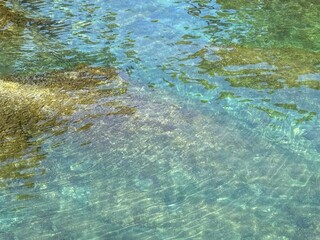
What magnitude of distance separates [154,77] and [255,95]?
6.64ft

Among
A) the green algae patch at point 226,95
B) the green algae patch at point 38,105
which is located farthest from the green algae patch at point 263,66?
the green algae patch at point 38,105

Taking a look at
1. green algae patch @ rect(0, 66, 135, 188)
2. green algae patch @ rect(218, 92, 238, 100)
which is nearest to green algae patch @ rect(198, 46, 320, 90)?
green algae patch @ rect(218, 92, 238, 100)

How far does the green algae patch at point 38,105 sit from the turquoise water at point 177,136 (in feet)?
0.28

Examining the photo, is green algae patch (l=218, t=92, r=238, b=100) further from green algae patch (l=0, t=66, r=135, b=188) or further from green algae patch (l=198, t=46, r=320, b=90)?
green algae patch (l=0, t=66, r=135, b=188)

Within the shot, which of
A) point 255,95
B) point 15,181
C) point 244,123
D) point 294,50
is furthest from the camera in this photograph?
point 294,50

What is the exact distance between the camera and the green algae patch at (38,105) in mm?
7109

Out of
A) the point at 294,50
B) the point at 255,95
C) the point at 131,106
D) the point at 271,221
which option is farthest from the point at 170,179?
the point at 294,50

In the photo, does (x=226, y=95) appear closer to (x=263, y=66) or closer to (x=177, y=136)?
(x=263, y=66)

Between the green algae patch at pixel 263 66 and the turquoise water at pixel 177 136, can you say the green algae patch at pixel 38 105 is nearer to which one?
the turquoise water at pixel 177 136

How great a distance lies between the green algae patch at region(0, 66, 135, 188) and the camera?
280 inches

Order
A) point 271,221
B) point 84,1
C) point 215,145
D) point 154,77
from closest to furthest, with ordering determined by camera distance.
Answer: point 271,221 → point 215,145 → point 154,77 → point 84,1

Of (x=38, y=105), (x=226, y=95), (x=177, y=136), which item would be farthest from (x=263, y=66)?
(x=38, y=105)

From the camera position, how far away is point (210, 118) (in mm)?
8078

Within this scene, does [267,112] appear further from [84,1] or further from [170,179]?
[84,1]
